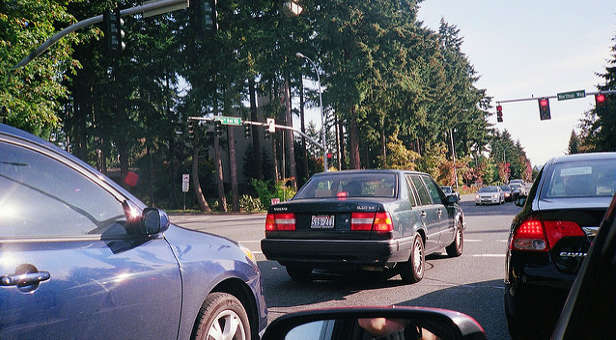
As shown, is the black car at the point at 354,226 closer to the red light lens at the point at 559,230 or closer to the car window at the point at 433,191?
the car window at the point at 433,191

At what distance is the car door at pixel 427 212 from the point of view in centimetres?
794

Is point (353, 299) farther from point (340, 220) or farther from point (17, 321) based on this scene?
point (17, 321)

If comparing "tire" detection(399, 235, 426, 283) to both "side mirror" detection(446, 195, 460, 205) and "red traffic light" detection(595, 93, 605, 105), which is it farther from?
"red traffic light" detection(595, 93, 605, 105)

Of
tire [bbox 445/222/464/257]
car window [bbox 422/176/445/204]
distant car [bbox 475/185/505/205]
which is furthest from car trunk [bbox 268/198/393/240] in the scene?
distant car [bbox 475/185/505/205]

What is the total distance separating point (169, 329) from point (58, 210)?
98 cm

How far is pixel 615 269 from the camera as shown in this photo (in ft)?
2.97

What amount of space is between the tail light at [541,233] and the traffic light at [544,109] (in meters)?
28.4

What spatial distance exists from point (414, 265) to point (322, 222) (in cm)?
155

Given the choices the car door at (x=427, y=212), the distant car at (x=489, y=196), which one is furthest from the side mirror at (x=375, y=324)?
the distant car at (x=489, y=196)

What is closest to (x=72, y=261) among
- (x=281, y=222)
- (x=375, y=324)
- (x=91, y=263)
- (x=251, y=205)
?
(x=91, y=263)

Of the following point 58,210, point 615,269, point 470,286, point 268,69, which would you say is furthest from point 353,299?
point 268,69

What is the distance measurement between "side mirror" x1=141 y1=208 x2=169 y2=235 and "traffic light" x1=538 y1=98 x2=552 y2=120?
1192 inches

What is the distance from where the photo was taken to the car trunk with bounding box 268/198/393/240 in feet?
21.6

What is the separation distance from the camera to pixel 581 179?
15.5ft
